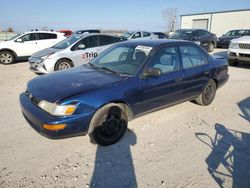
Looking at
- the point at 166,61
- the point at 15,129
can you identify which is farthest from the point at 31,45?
the point at 166,61

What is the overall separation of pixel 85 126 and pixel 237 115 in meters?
3.42

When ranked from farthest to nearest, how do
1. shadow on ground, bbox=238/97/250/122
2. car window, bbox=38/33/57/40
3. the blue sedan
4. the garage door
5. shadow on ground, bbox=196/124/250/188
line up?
the garage door < car window, bbox=38/33/57/40 < shadow on ground, bbox=238/97/250/122 < the blue sedan < shadow on ground, bbox=196/124/250/188

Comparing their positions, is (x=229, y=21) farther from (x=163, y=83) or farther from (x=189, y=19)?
(x=163, y=83)

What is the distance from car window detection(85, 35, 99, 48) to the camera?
8.81 metres

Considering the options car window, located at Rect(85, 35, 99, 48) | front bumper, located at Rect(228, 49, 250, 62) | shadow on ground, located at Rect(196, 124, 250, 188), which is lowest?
shadow on ground, located at Rect(196, 124, 250, 188)

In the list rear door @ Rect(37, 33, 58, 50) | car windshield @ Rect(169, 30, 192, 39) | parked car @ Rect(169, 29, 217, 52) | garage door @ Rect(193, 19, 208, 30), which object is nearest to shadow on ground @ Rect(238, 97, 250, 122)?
parked car @ Rect(169, 29, 217, 52)

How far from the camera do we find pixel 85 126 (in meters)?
3.32

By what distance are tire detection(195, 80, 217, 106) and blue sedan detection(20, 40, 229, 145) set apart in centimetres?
12

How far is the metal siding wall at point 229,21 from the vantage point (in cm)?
2841

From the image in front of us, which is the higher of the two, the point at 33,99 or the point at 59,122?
the point at 33,99

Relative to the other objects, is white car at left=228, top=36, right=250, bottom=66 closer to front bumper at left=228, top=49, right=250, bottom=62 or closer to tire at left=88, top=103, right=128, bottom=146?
front bumper at left=228, top=49, right=250, bottom=62

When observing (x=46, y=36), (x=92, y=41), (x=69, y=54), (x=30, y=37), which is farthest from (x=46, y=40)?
(x=69, y=54)

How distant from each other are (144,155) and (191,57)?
8.17ft

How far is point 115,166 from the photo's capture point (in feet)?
10.3
